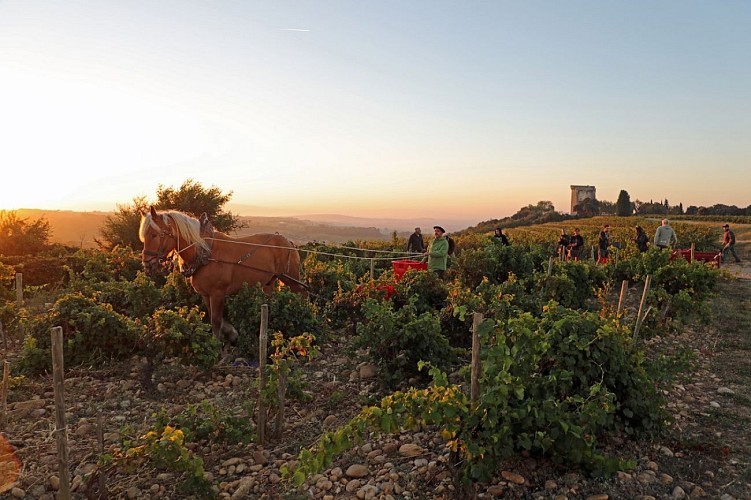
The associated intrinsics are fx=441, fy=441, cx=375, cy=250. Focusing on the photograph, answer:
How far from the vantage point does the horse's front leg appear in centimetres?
668

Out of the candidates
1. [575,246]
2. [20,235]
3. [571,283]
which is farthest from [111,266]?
[575,246]

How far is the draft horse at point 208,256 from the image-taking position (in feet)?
20.9

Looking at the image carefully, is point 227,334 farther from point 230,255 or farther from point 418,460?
point 418,460

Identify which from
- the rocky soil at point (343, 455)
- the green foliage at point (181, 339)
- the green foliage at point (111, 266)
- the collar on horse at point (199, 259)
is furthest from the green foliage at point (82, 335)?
the green foliage at point (111, 266)

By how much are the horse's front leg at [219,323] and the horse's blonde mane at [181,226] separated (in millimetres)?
795

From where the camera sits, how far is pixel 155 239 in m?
6.35

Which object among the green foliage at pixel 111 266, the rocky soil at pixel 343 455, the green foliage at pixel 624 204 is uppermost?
the green foliage at pixel 624 204

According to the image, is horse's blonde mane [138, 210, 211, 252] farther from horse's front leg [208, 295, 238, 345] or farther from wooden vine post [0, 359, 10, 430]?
wooden vine post [0, 359, 10, 430]

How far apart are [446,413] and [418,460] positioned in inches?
34.2

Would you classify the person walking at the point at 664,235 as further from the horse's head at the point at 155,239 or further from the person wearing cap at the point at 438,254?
the horse's head at the point at 155,239

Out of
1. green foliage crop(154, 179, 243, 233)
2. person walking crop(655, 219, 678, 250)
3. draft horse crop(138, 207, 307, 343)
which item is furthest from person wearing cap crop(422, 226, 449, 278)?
green foliage crop(154, 179, 243, 233)

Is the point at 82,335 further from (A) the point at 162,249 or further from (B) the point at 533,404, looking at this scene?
(B) the point at 533,404

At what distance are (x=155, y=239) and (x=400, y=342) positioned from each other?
12.6 feet

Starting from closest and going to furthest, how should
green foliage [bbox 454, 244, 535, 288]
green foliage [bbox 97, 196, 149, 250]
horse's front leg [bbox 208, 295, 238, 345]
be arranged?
1. horse's front leg [bbox 208, 295, 238, 345]
2. green foliage [bbox 454, 244, 535, 288]
3. green foliage [bbox 97, 196, 149, 250]
